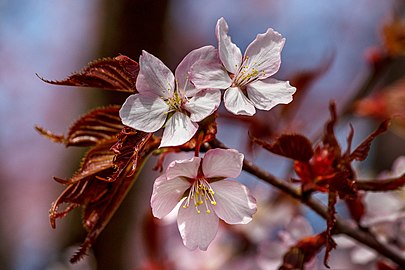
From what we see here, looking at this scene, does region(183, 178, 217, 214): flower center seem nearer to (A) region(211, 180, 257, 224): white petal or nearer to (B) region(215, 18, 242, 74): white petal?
(A) region(211, 180, 257, 224): white petal

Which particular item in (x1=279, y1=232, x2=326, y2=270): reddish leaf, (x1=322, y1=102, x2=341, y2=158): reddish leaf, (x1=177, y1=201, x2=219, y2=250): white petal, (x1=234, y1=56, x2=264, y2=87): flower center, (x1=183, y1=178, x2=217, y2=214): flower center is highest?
(x1=234, y1=56, x2=264, y2=87): flower center

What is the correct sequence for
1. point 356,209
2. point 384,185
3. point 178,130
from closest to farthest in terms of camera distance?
1. point 178,130
2. point 384,185
3. point 356,209

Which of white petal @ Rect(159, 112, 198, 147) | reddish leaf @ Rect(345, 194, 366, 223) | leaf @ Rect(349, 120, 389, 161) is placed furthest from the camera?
reddish leaf @ Rect(345, 194, 366, 223)

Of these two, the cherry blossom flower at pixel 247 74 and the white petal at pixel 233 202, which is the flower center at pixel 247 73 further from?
the white petal at pixel 233 202

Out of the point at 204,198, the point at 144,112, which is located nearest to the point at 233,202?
the point at 204,198

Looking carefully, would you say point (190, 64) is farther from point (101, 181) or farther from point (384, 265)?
point (384, 265)

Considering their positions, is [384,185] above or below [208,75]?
below

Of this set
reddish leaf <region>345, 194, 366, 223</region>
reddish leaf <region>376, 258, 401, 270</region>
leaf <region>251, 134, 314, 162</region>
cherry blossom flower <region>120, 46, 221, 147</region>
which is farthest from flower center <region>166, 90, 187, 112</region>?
reddish leaf <region>376, 258, 401, 270</region>

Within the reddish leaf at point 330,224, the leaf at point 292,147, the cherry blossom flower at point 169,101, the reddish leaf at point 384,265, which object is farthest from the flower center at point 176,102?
the reddish leaf at point 384,265
